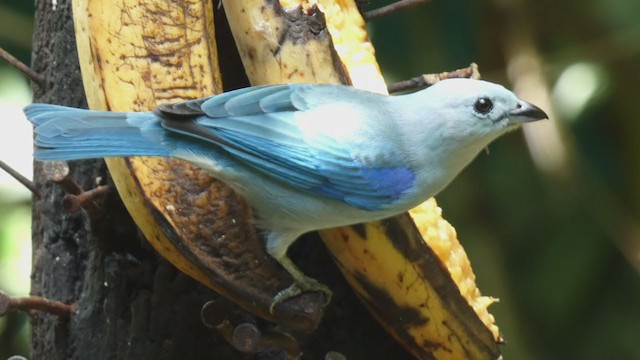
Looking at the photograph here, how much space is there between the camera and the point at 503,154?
4199mm

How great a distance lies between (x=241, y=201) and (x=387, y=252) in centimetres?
30

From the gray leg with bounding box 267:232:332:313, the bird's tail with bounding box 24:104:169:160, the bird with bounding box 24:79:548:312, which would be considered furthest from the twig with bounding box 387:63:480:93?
the bird's tail with bounding box 24:104:169:160

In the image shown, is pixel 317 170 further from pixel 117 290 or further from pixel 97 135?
pixel 117 290

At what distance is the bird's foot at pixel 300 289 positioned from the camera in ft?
6.81

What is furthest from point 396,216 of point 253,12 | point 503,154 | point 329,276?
point 503,154

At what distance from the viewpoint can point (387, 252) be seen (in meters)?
2.08

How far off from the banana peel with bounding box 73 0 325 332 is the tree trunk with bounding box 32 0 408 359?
23 centimetres

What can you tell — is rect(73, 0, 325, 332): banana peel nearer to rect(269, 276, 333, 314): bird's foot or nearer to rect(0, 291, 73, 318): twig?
rect(269, 276, 333, 314): bird's foot

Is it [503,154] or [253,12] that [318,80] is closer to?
[253,12]

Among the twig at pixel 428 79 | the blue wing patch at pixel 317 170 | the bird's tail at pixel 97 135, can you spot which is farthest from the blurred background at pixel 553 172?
the bird's tail at pixel 97 135

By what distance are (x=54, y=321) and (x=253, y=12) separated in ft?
2.79

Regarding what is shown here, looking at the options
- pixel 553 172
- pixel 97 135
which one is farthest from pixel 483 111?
pixel 553 172

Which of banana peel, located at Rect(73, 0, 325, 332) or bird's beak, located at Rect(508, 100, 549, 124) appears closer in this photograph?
banana peel, located at Rect(73, 0, 325, 332)

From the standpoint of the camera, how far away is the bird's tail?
6.46 feet
